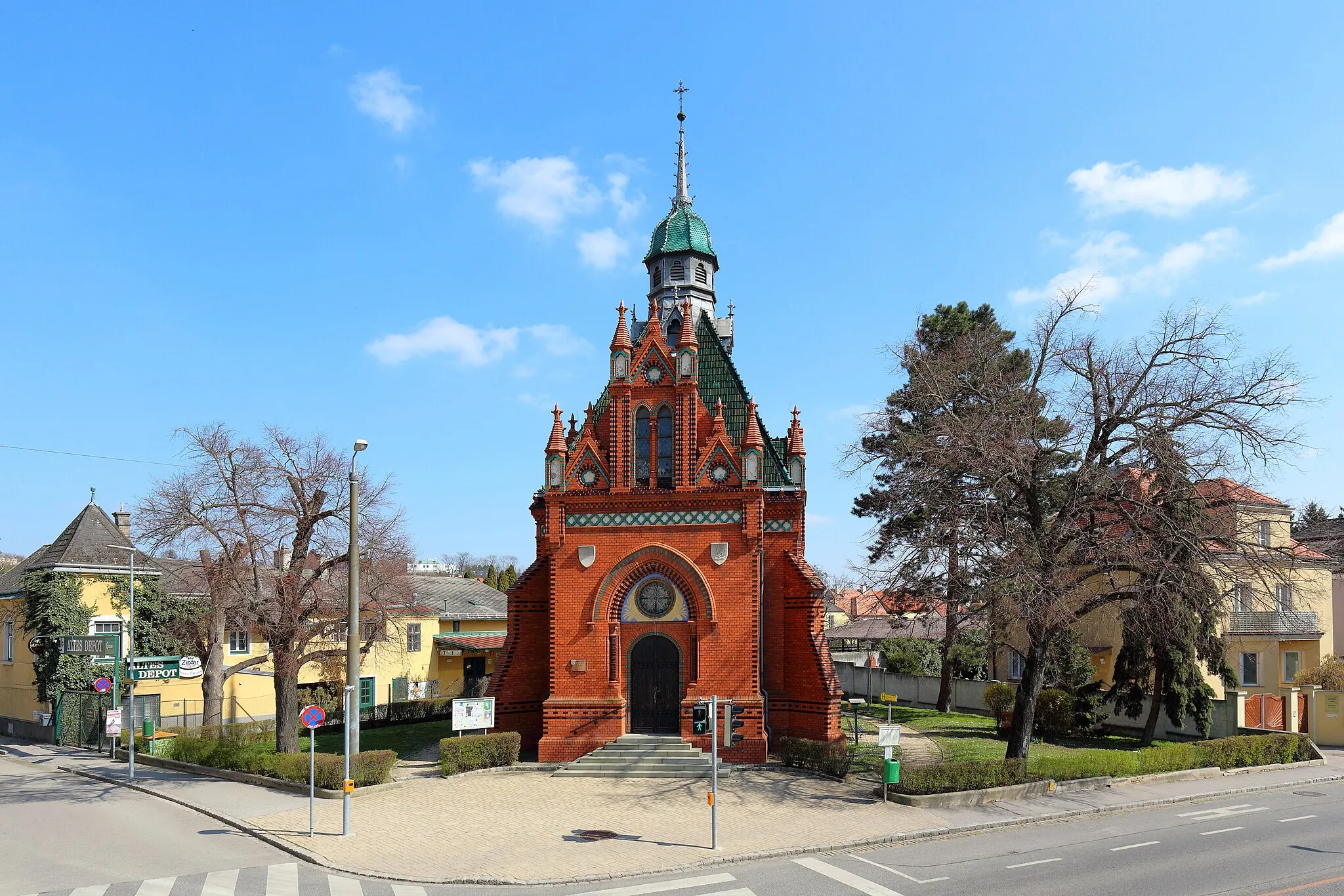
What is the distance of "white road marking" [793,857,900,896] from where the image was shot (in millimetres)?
14094

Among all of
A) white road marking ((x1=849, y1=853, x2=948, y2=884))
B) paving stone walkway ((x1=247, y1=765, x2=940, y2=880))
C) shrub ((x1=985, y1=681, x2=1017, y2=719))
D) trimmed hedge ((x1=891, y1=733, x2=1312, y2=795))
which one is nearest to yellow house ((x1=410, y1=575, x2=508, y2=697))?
shrub ((x1=985, y1=681, x2=1017, y2=719))

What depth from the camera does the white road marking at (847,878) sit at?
14.1m

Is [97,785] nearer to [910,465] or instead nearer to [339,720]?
[339,720]

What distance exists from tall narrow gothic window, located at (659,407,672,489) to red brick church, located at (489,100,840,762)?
0.03 metres

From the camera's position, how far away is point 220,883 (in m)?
14.6

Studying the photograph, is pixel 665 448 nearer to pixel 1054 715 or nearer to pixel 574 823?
pixel 574 823

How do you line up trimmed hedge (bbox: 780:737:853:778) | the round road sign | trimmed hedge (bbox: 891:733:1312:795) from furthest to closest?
trimmed hedge (bbox: 780:737:853:778), trimmed hedge (bbox: 891:733:1312:795), the round road sign

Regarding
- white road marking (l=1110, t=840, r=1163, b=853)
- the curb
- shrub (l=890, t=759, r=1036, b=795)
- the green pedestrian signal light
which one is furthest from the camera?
shrub (l=890, t=759, r=1036, b=795)

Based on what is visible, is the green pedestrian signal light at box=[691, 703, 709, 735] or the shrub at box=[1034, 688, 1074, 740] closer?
the green pedestrian signal light at box=[691, 703, 709, 735]

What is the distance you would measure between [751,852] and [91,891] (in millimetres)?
10470

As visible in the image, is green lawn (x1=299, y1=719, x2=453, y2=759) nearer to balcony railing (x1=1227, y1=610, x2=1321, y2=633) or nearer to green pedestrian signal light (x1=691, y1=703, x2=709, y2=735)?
green pedestrian signal light (x1=691, y1=703, x2=709, y2=735)

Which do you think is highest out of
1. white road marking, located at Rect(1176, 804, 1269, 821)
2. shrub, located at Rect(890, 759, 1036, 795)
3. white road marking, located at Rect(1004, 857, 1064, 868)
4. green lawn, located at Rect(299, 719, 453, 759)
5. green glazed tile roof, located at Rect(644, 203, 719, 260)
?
green glazed tile roof, located at Rect(644, 203, 719, 260)

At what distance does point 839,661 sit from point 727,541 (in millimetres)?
30207

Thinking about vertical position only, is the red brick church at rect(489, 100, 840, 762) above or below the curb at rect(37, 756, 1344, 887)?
above
